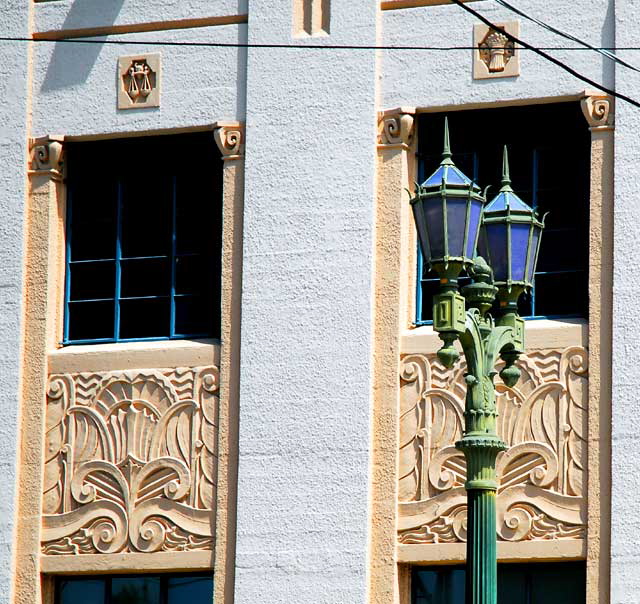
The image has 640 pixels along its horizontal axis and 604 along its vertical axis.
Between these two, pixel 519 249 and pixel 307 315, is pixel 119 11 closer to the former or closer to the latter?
pixel 307 315

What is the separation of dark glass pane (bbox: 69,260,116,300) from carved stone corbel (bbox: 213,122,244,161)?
1.75 m

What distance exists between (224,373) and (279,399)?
718mm

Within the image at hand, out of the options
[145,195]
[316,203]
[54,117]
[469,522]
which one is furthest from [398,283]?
[469,522]

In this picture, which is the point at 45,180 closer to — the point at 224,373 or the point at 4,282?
the point at 4,282

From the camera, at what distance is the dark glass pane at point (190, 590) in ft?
63.9

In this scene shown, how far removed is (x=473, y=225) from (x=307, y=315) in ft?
20.1

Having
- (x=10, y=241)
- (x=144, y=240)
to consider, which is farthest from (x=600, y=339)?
(x=10, y=241)

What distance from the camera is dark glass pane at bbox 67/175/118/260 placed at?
20625 millimetres

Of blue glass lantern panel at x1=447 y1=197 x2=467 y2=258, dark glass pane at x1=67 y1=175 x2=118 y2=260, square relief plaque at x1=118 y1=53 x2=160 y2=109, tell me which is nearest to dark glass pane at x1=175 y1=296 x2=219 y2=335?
dark glass pane at x1=67 y1=175 x2=118 y2=260

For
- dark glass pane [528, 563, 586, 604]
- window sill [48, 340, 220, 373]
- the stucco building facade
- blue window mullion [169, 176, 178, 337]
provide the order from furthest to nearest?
blue window mullion [169, 176, 178, 337] < window sill [48, 340, 220, 373] < the stucco building facade < dark glass pane [528, 563, 586, 604]

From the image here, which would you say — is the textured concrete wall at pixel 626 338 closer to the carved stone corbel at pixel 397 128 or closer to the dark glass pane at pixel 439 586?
the dark glass pane at pixel 439 586

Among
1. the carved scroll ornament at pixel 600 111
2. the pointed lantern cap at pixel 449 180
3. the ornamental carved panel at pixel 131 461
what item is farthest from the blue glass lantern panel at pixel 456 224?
the ornamental carved panel at pixel 131 461

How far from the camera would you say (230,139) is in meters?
20.1

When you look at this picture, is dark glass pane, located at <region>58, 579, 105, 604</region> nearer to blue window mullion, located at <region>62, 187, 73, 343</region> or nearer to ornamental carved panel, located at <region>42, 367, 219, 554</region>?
ornamental carved panel, located at <region>42, 367, 219, 554</region>
